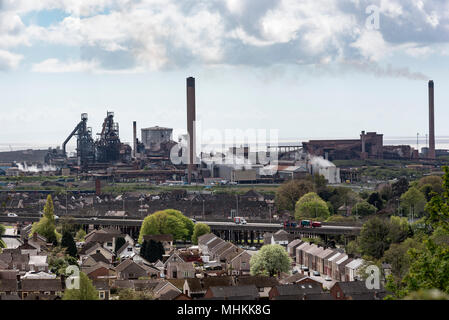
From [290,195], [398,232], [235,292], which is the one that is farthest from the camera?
[290,195]

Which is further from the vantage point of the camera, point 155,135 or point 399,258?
point 155,135

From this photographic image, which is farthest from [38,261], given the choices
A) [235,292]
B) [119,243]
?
[235,292]

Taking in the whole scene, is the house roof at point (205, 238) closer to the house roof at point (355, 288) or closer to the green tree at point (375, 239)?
the green tree at point (375, 239)

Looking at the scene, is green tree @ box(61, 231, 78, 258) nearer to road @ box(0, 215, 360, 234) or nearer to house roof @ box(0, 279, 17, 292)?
house roof @ box(0, 279, 17, 292)

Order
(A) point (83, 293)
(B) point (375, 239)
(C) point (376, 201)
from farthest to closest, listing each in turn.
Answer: (C) point (376, 201)
(B) point (375, 239)
(A) point (83, 293)

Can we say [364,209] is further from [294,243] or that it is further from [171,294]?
[171,294]

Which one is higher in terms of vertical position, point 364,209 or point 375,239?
point 375,239
